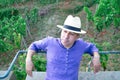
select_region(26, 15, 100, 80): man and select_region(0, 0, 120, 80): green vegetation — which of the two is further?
select_region(0, 0, 120, 80): green vegetation

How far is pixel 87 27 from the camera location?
8.55 m

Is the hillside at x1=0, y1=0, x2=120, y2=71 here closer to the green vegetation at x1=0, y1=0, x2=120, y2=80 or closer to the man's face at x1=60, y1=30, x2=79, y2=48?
the green vegetation at x1=0, y1=0, x2=120, y2=80

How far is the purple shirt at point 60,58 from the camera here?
3.14 metres

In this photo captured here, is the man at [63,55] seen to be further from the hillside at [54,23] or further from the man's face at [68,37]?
the hillside at [54,23]

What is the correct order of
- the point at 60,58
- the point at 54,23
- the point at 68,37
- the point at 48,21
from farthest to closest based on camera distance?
the point at 48,21 < the point at 54,23 < the point at 60,58 < the point at 68,37

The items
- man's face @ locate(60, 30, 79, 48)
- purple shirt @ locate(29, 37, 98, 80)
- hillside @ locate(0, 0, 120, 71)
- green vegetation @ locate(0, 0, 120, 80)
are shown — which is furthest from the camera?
hillside @ locate(0, 0, 120, 71)

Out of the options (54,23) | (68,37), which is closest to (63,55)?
(68,37)

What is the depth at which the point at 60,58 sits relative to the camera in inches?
123

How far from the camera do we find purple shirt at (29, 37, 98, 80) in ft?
10.3

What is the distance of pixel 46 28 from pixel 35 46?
6000mm

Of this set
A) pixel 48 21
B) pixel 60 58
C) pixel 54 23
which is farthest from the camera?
pixel 48 21

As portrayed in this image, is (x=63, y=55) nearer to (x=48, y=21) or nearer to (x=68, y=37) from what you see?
(x=68, y=37)

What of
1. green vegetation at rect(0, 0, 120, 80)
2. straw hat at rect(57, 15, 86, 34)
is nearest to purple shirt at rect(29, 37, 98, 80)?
straw hat at rect(57, 15, 86, 34)

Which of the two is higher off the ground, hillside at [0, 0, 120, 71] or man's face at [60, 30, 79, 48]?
man's face at [60, 30, 79, 48]
